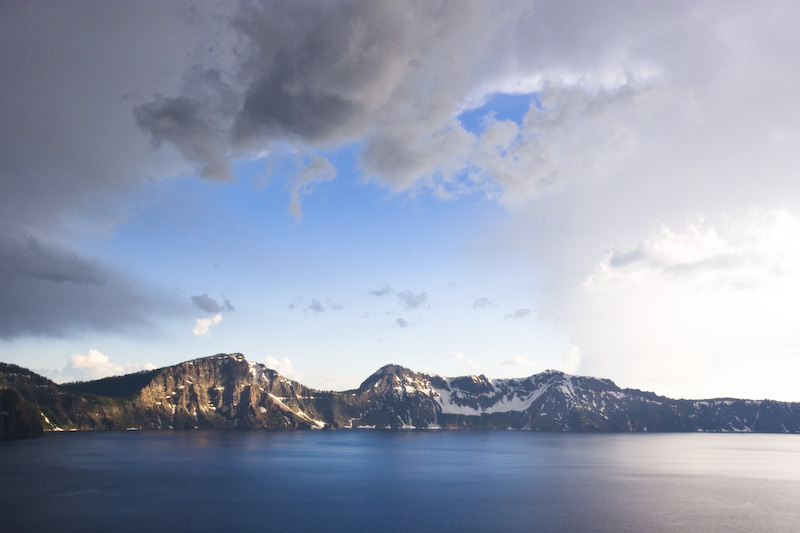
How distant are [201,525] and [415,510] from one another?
153 feet

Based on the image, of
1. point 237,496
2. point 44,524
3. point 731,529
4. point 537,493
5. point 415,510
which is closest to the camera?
point 44,524

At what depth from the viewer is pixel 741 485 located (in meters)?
167

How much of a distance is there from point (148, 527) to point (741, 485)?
17973 centimetres

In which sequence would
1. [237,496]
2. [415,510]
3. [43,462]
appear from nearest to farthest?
[415,510] → [237,496] → [43,462]

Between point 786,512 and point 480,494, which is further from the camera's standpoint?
point 480,494

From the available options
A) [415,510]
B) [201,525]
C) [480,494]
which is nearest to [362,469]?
[480,494]

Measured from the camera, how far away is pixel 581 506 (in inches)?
4776

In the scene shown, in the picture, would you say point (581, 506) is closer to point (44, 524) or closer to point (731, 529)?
point (731, 529)

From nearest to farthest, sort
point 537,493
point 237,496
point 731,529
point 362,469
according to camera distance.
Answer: point 731,529 < point 237,496 < point 537,493 < point 362,469

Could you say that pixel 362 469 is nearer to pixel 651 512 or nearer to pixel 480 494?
pixel 480 494

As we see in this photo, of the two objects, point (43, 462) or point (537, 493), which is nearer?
point (537, 493)

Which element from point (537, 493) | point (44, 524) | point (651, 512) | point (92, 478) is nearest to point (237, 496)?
point (44, 524)

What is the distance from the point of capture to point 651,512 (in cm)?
11581

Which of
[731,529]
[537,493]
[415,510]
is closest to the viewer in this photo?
[731,529]
